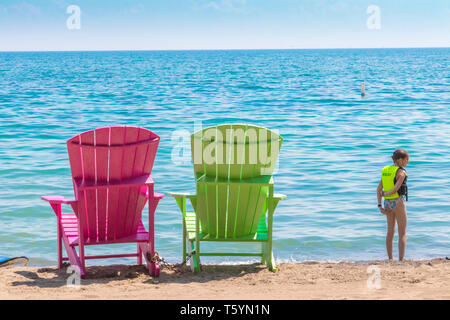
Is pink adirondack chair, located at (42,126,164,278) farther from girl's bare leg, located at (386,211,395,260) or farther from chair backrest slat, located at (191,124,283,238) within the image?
girl's bare leg, located at (386,211,395,260)

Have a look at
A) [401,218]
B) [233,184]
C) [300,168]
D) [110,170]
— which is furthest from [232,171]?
[300,168]

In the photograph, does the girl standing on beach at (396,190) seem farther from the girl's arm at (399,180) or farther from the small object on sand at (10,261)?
the small object on sand at (10,261)

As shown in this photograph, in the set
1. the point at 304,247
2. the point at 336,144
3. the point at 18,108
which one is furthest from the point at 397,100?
the point at 304,247

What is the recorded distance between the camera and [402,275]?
172 inches

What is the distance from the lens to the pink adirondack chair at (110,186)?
4.38 m

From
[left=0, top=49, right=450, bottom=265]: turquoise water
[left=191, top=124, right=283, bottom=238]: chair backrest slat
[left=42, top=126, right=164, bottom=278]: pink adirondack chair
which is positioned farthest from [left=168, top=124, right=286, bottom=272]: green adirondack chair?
[left=0, top=49, right=450, bottom=265]: turquoise water

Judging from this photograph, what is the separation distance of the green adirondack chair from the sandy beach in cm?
26

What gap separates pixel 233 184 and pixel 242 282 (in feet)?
2.54

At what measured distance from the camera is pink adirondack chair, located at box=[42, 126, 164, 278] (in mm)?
4375

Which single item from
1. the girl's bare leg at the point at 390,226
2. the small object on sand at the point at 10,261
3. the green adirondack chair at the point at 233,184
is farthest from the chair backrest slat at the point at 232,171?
the small object on sand at the point at 10,261

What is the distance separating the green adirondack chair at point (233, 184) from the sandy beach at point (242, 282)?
26 centimetres

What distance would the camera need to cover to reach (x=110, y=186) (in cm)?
440
